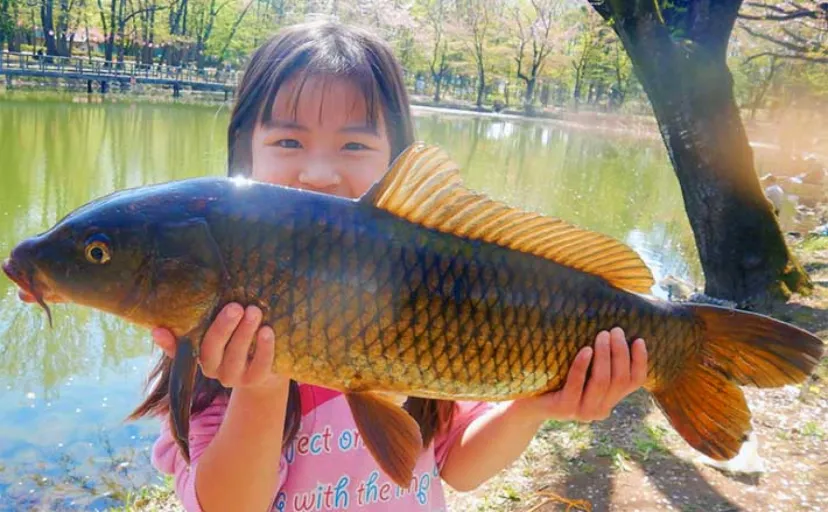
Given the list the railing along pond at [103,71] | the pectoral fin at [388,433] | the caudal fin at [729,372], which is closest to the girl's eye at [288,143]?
the pectoral fin at [388,433]

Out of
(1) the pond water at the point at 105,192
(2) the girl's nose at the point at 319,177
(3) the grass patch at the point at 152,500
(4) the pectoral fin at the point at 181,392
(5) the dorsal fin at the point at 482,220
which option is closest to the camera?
(4) the pectoral fin at the point at 181,392

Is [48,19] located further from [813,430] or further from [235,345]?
[235,345]

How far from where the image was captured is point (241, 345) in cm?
132

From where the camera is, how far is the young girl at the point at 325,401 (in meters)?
1.67

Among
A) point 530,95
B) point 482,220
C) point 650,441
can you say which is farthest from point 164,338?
point 530,95

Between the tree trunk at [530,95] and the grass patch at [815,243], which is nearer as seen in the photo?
the grass patch at [815,243]

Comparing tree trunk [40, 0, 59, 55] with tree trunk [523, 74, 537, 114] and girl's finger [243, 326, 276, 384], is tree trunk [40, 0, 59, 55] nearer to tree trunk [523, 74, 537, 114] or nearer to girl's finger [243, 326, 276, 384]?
tree trunk [523, 74, 537, 114]

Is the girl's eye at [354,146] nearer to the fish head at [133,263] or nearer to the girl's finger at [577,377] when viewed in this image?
the fish head at [133,263]

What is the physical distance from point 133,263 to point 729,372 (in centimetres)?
142

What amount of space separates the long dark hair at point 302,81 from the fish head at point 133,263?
0.64 metres

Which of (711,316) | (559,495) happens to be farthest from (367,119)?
(559,495)

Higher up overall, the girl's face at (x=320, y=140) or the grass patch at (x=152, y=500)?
the girl's face at (x=320, y=140)

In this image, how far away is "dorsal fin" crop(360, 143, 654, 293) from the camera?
1.42m

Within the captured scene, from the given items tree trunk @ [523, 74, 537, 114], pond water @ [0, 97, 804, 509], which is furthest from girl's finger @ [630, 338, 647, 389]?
tree trunk @ [523, 74, 537, 114]
